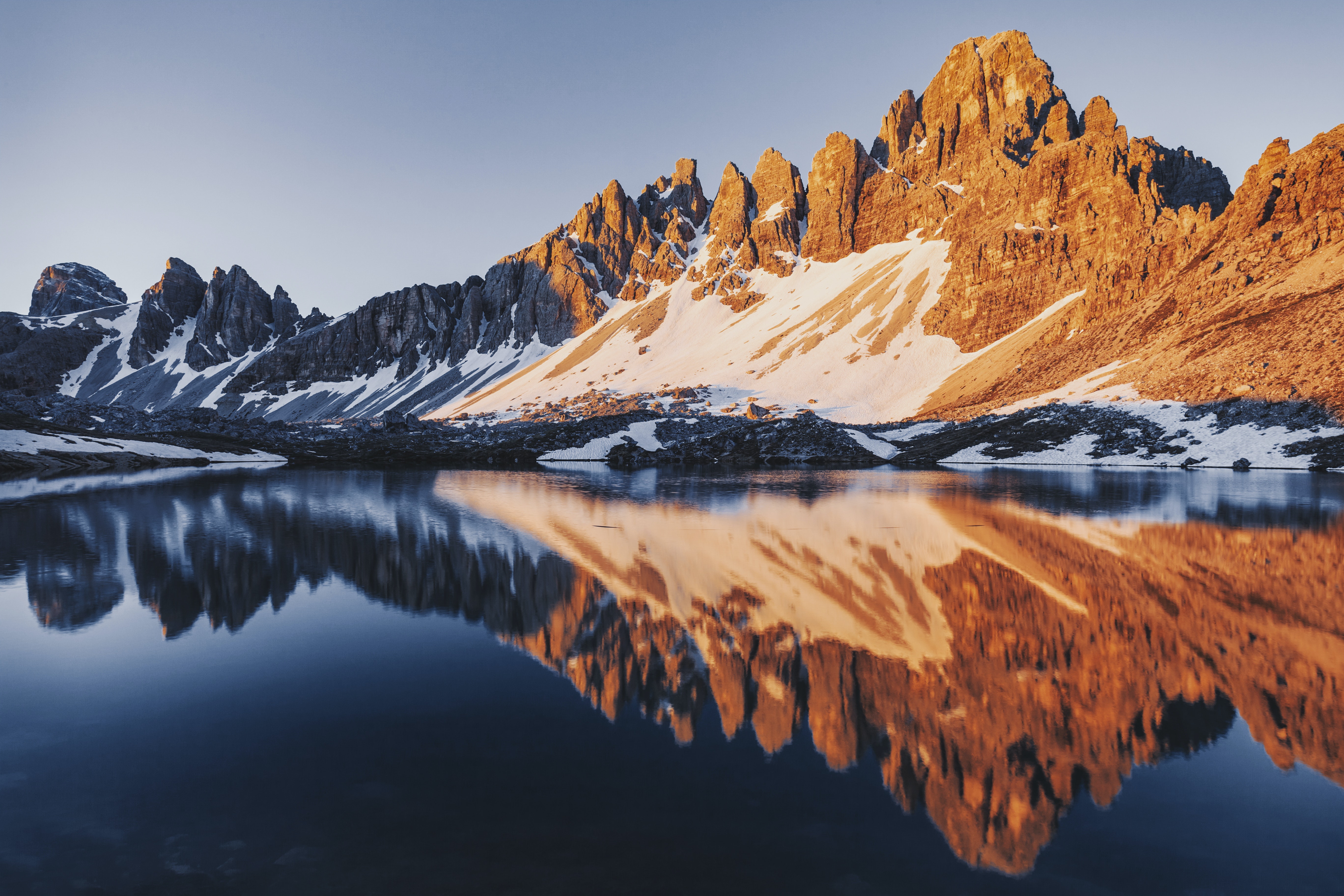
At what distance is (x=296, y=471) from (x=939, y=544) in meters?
63.9

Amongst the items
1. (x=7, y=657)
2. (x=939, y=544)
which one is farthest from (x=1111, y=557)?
(x=7, y=657)

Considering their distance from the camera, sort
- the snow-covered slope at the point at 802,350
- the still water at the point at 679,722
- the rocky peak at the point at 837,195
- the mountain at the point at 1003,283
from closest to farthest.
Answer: the still water at the point at 679,722 → the mountain at the point at 1003,283 → the snow-covered slope at the point at 802,350 → the rocky peak at the point at 837,195

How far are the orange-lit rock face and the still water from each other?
0.19ft

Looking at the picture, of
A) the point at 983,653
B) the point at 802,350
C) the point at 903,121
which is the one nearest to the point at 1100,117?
the point at 903,121

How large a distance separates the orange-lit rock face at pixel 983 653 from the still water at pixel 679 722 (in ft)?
0.19

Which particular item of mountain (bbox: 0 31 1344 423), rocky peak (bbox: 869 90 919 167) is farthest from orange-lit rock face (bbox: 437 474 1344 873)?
rocky peak (bbox: 869 90 919 167)

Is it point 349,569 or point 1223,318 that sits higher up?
point 1223,318

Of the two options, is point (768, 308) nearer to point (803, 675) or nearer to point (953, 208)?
point (953, 208)

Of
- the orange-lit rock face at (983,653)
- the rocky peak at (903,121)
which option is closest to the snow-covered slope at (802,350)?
the rocky peak at (903,121)

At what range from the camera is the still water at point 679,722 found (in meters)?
5.91

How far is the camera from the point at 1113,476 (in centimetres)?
5088

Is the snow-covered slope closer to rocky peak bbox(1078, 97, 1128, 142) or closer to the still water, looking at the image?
rocky peak bbox(1078, 97, 1128, 142)

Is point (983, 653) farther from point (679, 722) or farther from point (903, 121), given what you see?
point (903, 121)

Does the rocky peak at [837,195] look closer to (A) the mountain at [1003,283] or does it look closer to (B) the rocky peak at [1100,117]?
(A) the mountain at [1003,283]
